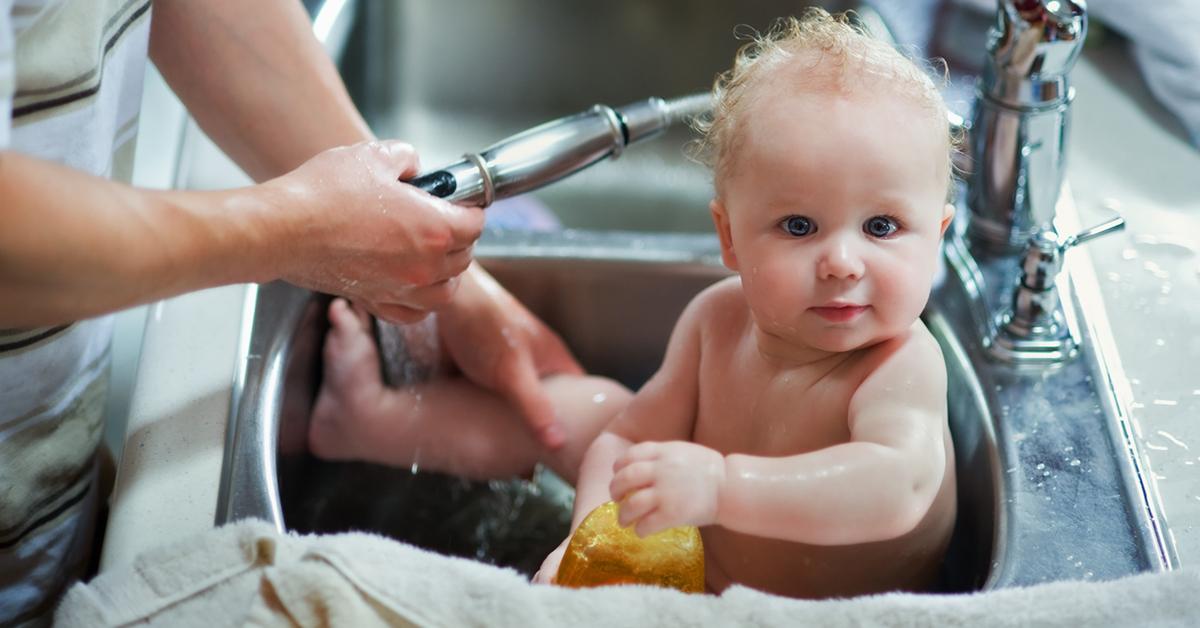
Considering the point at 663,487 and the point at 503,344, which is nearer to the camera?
the point at 663,487

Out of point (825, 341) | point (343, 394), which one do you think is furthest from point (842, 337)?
point (343, 394)

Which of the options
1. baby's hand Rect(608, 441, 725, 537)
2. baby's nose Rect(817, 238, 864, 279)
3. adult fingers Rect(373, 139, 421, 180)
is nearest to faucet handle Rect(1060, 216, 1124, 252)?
baby's nose Rect(817, 238, 864, 279)

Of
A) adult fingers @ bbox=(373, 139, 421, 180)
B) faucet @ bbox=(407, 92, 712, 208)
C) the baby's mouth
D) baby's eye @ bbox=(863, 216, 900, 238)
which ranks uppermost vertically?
adult fingers @ bbox=(373, 139, 421, 180)

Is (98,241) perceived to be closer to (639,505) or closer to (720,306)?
(639,505)

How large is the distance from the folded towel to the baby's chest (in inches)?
6.7

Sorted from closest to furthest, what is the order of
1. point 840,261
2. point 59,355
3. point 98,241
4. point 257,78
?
point 98,241 → point 840,261 → point 59,355 → point 257,78

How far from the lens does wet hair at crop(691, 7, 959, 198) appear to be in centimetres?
73

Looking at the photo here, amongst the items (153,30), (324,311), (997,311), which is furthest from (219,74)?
(997,311)

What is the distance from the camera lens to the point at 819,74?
0.73m

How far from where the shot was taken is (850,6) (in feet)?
4.17

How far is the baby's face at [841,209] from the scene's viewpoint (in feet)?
2.31

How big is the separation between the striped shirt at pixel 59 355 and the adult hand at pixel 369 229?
14 cm

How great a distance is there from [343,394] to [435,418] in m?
0.08

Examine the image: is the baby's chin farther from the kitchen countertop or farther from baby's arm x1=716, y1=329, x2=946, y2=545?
the kitchen countertop
